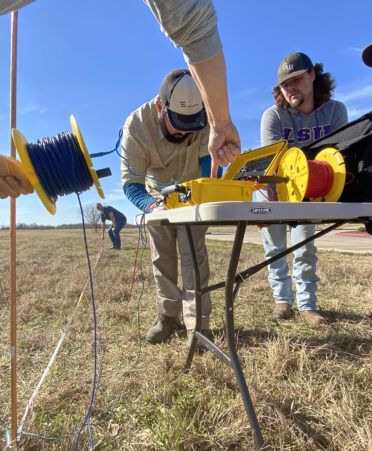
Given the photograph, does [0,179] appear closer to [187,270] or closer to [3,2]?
[3,2]

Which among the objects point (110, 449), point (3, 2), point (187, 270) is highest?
point (3, 2)

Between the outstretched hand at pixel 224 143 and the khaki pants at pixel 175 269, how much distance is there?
0.77m

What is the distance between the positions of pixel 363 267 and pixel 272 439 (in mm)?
4027

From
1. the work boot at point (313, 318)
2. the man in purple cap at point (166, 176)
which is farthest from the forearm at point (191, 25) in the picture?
the work boot at point (313, 318)

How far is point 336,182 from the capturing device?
4.50 ft

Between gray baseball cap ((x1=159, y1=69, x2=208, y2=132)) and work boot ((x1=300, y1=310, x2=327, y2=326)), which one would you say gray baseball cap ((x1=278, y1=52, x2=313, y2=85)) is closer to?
gray baseball cap ((x1=159, y1=69, x2=208, y2=132))

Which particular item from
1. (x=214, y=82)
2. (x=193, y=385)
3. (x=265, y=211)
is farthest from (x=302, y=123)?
(x=193, y=385)

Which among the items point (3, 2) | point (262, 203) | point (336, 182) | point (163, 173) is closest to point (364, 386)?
point (336, 182)

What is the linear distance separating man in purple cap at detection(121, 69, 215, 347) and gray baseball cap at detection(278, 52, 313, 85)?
880 millimetres

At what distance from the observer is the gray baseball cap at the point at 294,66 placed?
7.89 ft

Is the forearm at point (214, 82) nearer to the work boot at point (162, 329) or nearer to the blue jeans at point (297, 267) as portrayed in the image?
the blue jeans at point (297, 267)

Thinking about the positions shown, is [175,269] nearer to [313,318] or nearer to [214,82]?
[313,318]

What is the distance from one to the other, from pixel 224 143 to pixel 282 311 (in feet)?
5.67

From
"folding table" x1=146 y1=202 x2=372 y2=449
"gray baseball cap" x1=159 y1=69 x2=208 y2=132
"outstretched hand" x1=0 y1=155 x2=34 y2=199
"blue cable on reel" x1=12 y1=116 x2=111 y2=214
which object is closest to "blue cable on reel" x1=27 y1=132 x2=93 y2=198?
"blue cable on reel" x1=12 y1=116 x2=111 y2=214
